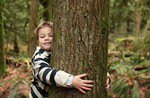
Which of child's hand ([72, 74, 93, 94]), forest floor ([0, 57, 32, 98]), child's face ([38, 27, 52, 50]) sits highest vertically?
Result: child's face ([38, 27, 52, 50])

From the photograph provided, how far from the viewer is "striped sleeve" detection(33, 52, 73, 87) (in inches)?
68.6

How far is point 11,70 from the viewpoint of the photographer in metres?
6.71

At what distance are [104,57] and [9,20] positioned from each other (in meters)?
11.1

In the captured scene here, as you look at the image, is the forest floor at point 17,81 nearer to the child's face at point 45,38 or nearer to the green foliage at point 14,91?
the green foliage at point 14,91

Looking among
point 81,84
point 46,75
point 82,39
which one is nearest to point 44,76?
point 46,75

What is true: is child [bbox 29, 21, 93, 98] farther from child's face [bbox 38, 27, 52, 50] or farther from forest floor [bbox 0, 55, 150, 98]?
forest floor [bbox 0, 55, 150, 98]

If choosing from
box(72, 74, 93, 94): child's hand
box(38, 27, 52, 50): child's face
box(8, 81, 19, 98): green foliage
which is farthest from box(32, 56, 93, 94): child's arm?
box(8, 81, 19, 98): green foliage

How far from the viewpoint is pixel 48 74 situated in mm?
1812

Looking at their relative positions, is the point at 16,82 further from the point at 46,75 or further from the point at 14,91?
the point at 46,75

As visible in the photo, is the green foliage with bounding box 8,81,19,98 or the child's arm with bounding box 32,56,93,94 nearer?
the child's arm with bounding box 32,56,93,94

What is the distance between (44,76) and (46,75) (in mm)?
34

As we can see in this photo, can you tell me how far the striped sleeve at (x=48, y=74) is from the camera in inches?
68.6

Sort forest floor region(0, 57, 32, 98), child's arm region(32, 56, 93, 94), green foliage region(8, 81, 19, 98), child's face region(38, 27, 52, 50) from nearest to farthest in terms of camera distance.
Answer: child's arm region(32, 56, 93, 94)
child's face region(38, 27, 52, 50)
green foliage region(8, 81, 19, 98)
forest floor region(0, 57, 32, 98)

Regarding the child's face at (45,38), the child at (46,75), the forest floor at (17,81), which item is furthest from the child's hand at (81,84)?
the forest floor at (17,81)
